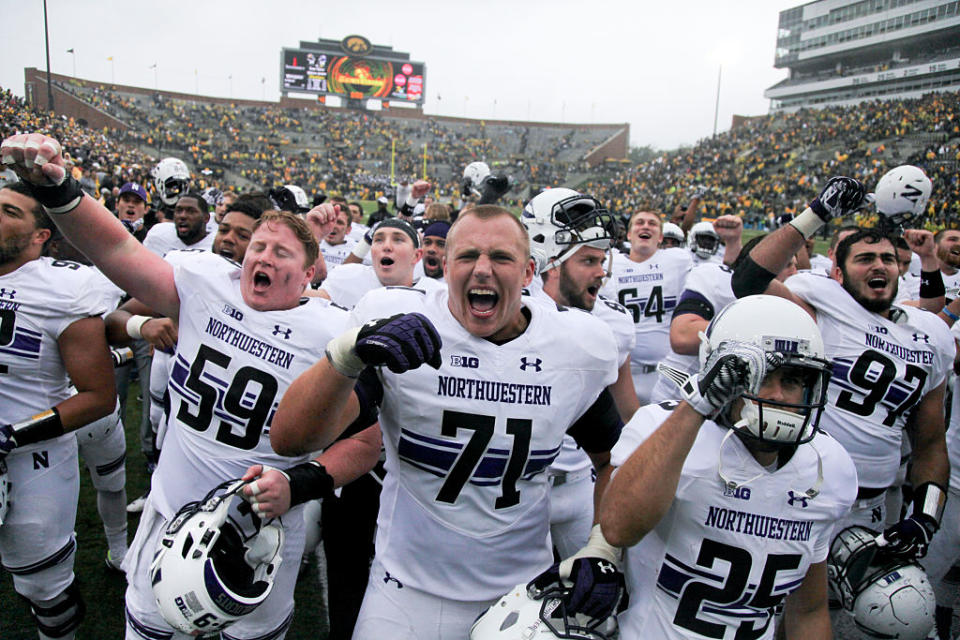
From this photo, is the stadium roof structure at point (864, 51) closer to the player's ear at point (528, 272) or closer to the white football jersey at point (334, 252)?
the white football jersey at point (334, 252)

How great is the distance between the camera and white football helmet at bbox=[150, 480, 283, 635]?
2227mm

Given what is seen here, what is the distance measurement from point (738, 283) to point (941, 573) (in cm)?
243

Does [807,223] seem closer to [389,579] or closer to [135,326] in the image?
[389,579]

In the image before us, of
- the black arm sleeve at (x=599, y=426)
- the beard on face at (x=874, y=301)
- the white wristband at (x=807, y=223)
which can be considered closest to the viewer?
the black arm sleeve at (x=599, y=426)

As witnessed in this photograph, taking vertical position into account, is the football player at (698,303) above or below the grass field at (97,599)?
above

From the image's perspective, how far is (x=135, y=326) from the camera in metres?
3.45

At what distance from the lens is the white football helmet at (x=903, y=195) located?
4859 millimetres

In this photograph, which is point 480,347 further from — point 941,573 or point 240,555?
point 941,573

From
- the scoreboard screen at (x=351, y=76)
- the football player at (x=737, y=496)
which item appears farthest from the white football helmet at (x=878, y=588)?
the scoreboard screen at (x=351, y=76)

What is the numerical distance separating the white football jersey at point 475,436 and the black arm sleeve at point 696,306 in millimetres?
1872

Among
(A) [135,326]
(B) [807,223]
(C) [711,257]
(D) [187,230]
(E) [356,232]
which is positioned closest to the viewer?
(A) [135,326]

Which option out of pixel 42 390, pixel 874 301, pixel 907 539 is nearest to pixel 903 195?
pixel 874 301

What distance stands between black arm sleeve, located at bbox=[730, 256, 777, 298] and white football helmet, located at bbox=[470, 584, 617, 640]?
2112mm

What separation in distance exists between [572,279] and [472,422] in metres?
1.65
